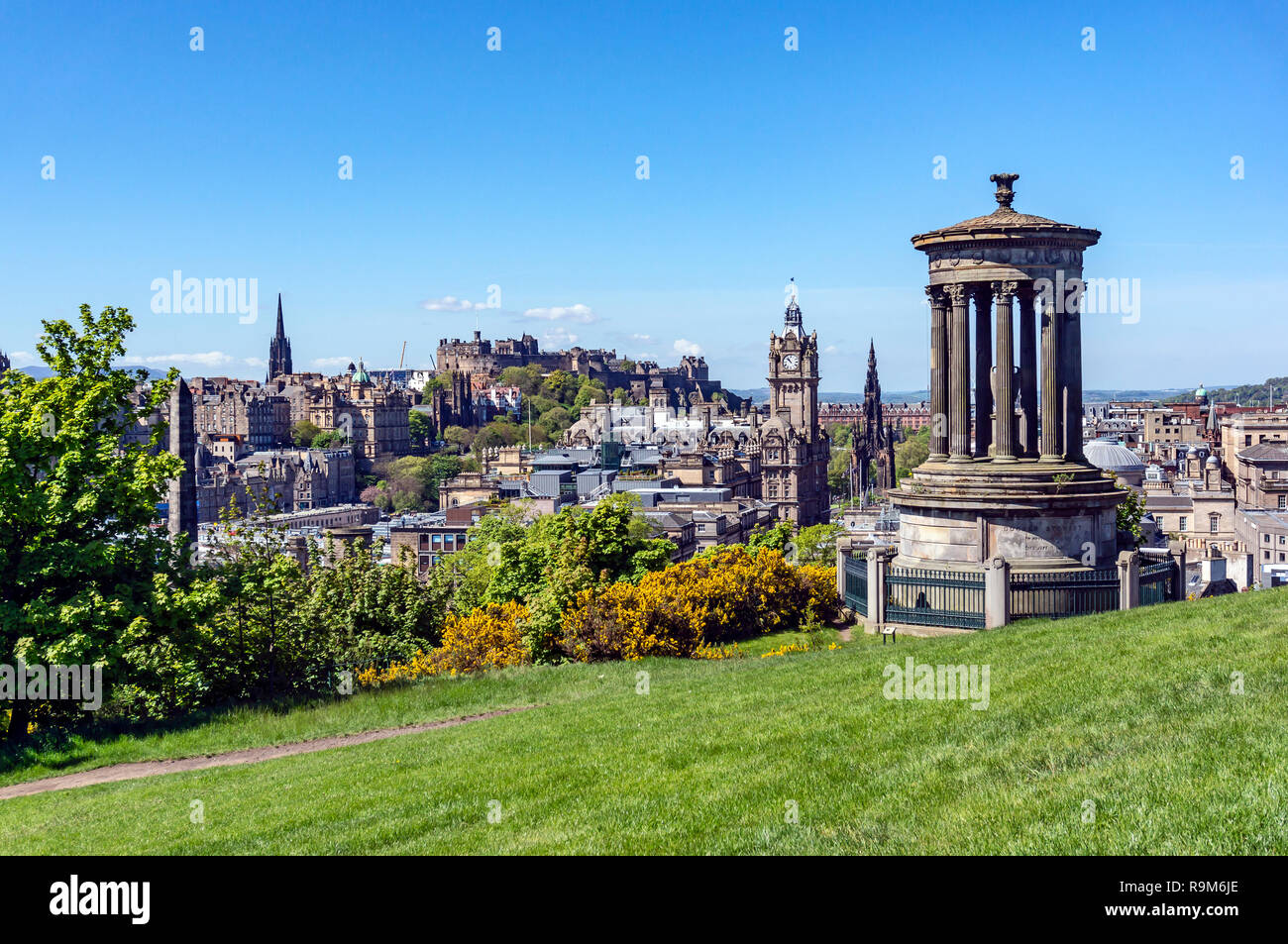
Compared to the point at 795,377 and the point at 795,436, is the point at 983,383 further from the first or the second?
the point at 795,377

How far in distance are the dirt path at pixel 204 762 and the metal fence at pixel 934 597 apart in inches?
328

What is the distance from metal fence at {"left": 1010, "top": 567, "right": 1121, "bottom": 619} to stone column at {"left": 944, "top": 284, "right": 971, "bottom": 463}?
3.16 m

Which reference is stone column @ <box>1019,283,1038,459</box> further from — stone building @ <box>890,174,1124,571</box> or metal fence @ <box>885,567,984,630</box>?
metal fence @ <box>885,567,984,630</box>

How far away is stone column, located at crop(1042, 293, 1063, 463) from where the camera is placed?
79.0ft

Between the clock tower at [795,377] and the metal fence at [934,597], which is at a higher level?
the clock tower at [795,377]

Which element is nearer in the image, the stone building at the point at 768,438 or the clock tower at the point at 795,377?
the stone building at the point at 768,438

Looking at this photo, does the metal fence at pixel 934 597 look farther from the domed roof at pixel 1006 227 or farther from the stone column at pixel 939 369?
the domed roof at pixel 1006 227

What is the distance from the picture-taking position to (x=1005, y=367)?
77.7 feet

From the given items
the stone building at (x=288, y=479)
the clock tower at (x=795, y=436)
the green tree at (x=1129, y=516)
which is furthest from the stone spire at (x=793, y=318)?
the green tree at (x=1129, y=516)

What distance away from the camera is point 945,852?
27.2ft

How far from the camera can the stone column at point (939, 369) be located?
80.5 ft
